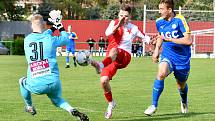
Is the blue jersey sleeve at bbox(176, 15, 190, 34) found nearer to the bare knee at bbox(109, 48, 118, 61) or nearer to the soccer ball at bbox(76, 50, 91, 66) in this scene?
the bare knee at bbox(109, 48, 118, 61)

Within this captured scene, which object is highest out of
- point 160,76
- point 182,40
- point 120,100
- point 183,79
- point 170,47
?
point 182,40

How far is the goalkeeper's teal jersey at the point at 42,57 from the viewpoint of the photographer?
9523mm

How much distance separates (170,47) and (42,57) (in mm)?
2965

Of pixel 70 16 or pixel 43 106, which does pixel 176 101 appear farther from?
pixel 70 16

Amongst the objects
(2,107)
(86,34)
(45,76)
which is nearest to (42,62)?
(45,76)

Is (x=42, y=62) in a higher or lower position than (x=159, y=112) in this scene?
higher

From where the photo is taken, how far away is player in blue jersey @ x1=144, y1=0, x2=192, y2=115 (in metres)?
11.2

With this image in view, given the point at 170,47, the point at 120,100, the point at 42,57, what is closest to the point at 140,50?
the point at 120,100

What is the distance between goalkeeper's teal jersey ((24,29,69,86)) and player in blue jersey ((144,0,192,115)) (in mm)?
2336

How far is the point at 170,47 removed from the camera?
1144 centimetres

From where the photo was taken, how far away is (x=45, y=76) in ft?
31.2

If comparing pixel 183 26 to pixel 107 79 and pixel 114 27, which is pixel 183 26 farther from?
pixel 107 79

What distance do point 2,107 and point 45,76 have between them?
12.3 feet

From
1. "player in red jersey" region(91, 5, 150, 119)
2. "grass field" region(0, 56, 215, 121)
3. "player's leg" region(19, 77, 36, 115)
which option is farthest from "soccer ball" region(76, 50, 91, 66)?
"player's leg" region(19, 77, 36, 115)
